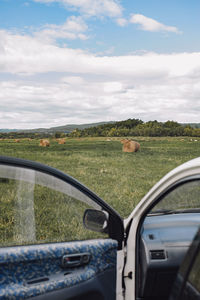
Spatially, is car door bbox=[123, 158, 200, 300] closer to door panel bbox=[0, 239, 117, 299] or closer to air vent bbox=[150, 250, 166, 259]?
air vent bbox=[150, 250, 166, 259]

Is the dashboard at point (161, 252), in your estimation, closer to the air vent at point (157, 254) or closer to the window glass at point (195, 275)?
the air vent at point (157, 254)

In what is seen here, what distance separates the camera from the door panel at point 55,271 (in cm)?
178

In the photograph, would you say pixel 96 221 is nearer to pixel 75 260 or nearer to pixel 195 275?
pixel 75 260

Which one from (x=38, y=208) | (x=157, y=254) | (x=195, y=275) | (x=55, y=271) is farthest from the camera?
(x=157, y=254)

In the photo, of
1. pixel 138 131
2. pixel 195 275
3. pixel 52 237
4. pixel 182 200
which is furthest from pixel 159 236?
pixel 138 131

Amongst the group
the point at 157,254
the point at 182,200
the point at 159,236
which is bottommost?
the point at 157,254

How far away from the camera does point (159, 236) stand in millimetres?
2344

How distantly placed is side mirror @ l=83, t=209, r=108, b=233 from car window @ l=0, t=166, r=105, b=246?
0.10 feet

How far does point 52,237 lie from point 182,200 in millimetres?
940

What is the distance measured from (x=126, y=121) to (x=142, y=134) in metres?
19.0

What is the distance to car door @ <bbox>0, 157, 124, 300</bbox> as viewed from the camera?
1838 mm

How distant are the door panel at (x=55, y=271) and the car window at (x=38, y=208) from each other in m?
0.09

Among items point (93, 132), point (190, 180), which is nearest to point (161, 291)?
point (190, 180)

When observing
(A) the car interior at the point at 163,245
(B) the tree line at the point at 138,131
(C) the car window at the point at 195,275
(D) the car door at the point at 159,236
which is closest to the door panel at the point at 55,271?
(D) the car door at the point at 159,236
